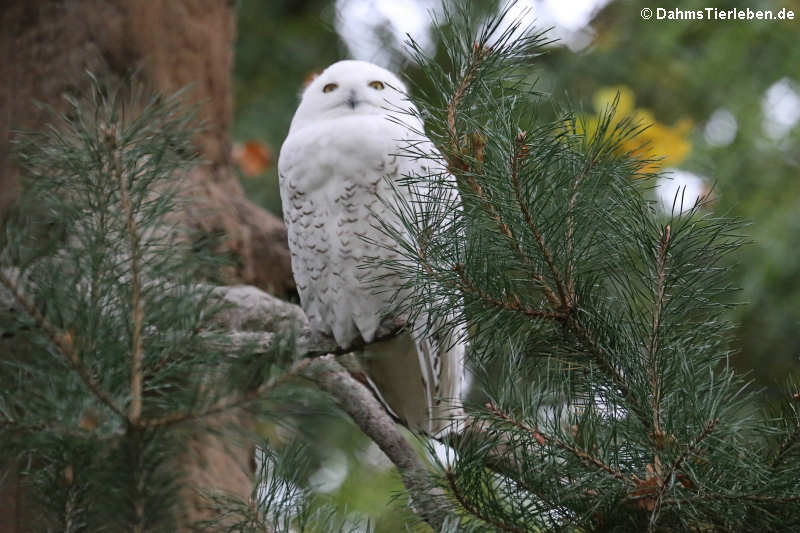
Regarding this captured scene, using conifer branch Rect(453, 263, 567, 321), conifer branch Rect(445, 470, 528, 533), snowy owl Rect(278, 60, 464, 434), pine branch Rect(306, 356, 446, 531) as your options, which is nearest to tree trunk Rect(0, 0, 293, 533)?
snowy owl Rect(278, 60, 464, 434)

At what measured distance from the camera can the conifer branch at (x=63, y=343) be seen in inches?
42.1

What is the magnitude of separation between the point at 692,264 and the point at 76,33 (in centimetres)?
248

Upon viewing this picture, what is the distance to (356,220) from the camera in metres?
2.06

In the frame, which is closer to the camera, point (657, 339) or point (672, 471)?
point (672, 471)

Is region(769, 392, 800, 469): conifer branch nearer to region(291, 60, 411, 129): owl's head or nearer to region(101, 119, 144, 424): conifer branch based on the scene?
region(101, 119, 144, 424): conifer branch

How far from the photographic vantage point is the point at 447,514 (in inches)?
55.7

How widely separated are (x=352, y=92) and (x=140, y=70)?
118 centimetres

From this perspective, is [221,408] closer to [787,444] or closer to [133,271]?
[133,271]

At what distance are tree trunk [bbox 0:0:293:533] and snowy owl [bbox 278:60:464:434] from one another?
0.73 m

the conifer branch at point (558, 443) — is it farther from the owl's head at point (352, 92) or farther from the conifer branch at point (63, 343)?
the owl's head at point (352, 92)

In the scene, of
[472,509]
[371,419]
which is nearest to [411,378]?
[371,419]

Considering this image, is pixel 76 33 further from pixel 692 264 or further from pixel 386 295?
pixel 692 264

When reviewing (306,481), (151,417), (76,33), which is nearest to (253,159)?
(76,33)

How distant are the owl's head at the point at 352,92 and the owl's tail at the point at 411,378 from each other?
62 centimetres
